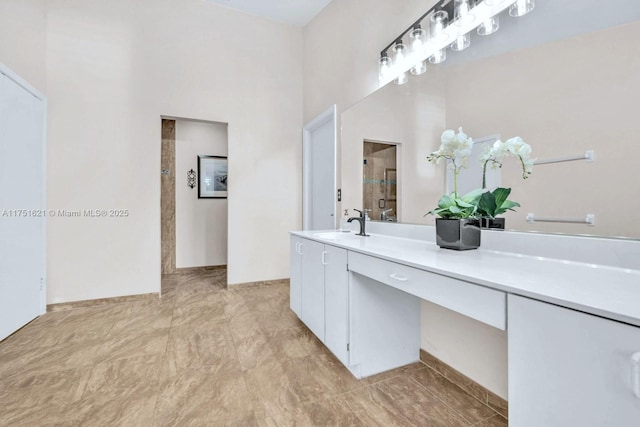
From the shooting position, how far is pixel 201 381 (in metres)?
1.57

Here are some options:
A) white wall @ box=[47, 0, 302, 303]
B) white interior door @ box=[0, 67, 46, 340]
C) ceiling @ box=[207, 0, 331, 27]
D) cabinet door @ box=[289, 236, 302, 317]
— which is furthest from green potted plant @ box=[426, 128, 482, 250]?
white interior door @ box=[0, 67, 46, 340]

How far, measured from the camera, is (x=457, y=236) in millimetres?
1325

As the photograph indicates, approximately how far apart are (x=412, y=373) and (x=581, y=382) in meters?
1.19

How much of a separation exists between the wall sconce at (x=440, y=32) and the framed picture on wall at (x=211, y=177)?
3.13m

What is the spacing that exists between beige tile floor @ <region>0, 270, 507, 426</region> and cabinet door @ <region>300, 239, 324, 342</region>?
0.17 meters

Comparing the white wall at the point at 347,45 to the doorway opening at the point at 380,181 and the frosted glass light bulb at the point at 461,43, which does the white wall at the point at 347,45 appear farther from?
the doorway opening at the point at 380,181

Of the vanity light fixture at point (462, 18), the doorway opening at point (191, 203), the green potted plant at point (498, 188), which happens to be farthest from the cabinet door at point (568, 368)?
the doorway opening at point (191, 203)

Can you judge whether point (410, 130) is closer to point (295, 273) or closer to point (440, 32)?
point (440, 32)

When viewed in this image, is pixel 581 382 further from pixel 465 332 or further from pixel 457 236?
pixel 465 332

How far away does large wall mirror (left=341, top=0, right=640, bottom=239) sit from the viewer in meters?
0.95

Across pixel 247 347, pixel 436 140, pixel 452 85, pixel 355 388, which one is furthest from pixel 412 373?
pixel 452 85

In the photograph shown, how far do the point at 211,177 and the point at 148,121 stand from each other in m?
1.47

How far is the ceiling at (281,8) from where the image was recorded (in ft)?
10.7
